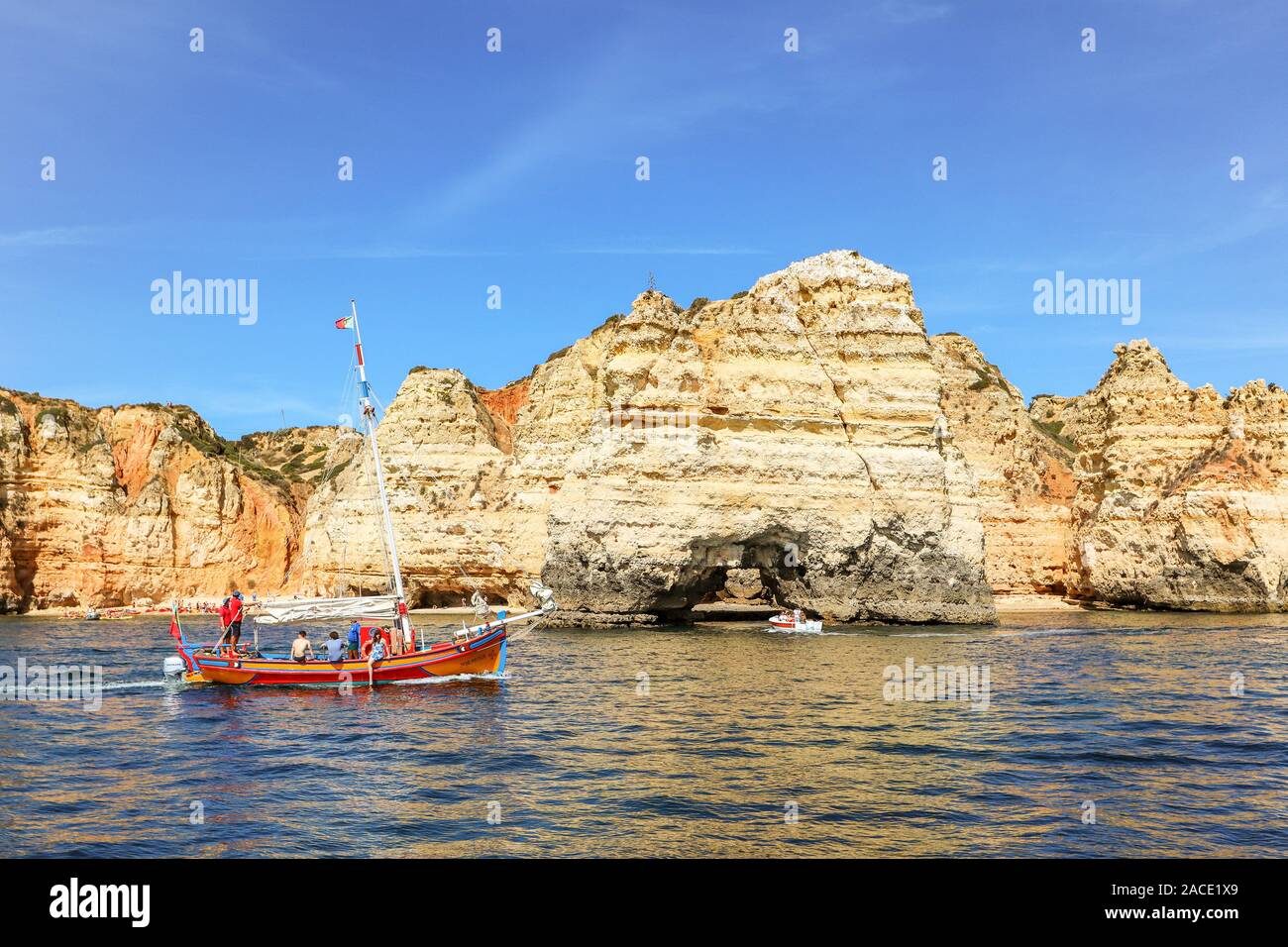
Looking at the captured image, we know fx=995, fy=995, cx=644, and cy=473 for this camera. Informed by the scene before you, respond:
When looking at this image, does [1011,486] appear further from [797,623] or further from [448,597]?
[448,597]

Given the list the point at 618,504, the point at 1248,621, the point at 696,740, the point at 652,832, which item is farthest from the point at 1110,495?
the point at 652,832

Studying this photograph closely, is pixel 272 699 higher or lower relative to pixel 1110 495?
lower

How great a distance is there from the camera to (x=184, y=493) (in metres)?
83.7

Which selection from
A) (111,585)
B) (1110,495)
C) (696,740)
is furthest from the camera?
(111,585)

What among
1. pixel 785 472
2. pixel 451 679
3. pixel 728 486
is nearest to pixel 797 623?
pixel 728 486

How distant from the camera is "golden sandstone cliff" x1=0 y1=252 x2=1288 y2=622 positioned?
2095 inches

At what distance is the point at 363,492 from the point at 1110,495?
52934 mm

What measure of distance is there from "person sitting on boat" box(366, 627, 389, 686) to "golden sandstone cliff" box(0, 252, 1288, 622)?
66.6ft

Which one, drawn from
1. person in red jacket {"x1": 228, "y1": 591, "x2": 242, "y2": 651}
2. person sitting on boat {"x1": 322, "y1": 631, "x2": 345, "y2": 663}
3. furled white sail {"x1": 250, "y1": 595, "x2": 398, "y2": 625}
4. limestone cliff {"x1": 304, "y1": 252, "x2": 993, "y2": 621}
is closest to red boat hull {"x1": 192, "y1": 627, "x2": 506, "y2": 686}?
person sitting on boat {"x1": 322, "y1": 631, "x2": 345, "y2": 663}

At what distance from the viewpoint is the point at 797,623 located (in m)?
49.9

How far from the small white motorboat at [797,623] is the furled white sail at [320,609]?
22.4 metres

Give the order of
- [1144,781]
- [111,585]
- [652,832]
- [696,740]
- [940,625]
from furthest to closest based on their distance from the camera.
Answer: [111,585]
[940,625]
[696,740]
[1144,781]
[652,832]

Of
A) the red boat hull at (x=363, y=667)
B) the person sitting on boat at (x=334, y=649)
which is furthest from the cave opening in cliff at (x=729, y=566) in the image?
the person sitting on boat at (x=334, y=649)
